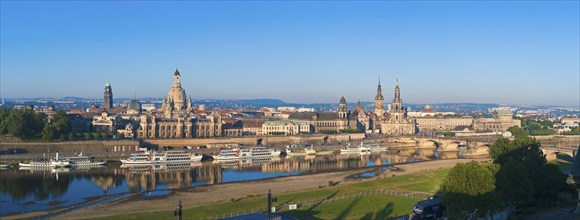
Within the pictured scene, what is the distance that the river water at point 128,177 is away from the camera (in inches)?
1919

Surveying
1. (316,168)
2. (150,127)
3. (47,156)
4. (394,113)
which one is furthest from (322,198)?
(394,113)

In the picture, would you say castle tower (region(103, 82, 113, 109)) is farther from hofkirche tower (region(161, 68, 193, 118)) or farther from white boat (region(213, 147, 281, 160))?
white boat (region(213, 147, 281, 160))

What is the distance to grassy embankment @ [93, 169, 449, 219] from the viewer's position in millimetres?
37906

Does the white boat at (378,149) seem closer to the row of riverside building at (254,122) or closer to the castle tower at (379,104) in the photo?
the row of riverside building at (254,122)

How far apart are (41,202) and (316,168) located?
119 ft

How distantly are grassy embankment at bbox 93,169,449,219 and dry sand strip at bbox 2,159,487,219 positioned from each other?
81.3 inches

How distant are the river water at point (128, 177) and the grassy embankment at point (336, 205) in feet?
33.5

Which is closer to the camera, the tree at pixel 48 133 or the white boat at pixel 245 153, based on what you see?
A: the tree at pixel 48 133

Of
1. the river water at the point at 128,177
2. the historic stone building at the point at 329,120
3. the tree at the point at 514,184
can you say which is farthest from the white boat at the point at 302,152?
the tree at the point at 514,184

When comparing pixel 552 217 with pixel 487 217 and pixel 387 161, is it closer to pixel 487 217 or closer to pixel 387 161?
pixel 487 217

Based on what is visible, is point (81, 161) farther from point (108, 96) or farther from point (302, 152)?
point (108, 96)

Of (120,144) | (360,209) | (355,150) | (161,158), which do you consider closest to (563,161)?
(355,150)

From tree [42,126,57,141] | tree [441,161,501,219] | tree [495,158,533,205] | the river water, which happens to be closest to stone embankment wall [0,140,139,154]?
tree [42,126,57,141]

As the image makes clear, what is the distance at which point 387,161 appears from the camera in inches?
3351
